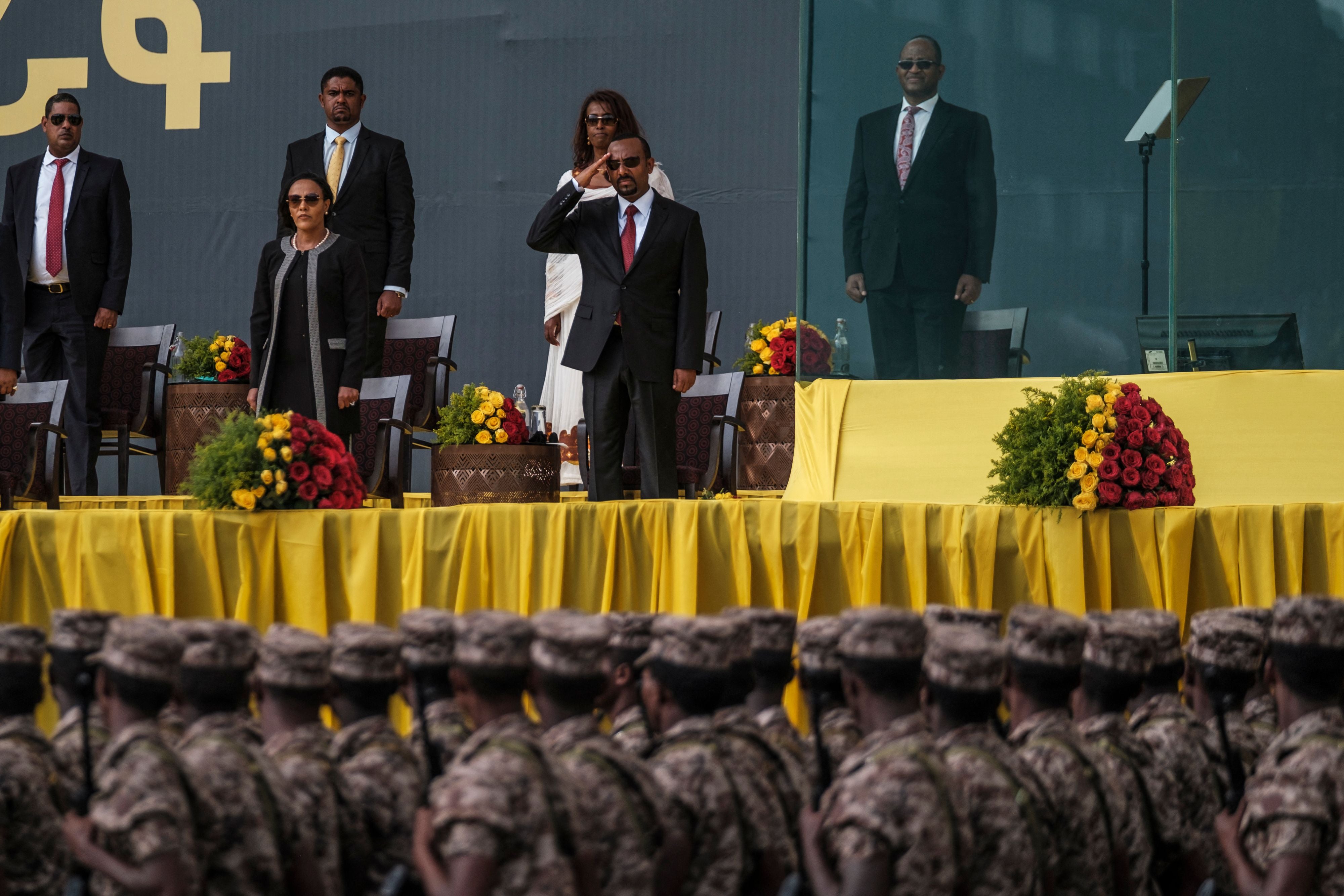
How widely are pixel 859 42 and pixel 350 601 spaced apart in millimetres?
2922

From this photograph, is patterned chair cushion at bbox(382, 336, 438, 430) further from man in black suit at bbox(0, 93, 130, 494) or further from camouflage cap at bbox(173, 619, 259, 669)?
camouflage cap at bbox(173, 619, 259, 669)

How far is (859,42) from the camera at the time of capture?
5.60m

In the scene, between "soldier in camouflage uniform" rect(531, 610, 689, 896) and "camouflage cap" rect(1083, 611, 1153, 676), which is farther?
"camouflage cap" rect(1083, 611, 1153, 676)

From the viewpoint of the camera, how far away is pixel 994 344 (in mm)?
5336

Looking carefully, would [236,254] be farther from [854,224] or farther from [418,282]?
[854,224]

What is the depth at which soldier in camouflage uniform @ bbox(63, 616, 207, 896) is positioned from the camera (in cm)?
187

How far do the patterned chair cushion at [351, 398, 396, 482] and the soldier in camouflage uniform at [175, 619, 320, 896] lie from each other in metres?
4.03

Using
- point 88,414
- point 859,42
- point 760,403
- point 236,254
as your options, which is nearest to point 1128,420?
point 859,42

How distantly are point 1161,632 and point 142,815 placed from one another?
67.8 inches

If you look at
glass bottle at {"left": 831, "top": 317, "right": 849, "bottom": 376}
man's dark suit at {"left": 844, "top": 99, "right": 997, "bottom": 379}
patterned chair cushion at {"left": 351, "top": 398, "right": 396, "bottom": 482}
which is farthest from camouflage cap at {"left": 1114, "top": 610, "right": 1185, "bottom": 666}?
patterned chair cushion at {"left": 351, "top": 398, "right": 396, "bottom": 482}

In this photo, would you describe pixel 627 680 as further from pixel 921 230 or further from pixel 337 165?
pixel 337 165

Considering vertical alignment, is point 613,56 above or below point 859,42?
above

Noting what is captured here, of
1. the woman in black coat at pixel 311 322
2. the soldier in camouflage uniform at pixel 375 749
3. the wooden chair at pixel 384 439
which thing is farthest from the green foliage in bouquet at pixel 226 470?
the soldier in camouflage uniform at pixel 375 749

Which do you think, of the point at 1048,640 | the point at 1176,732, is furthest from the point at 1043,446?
the point at 1048,640
